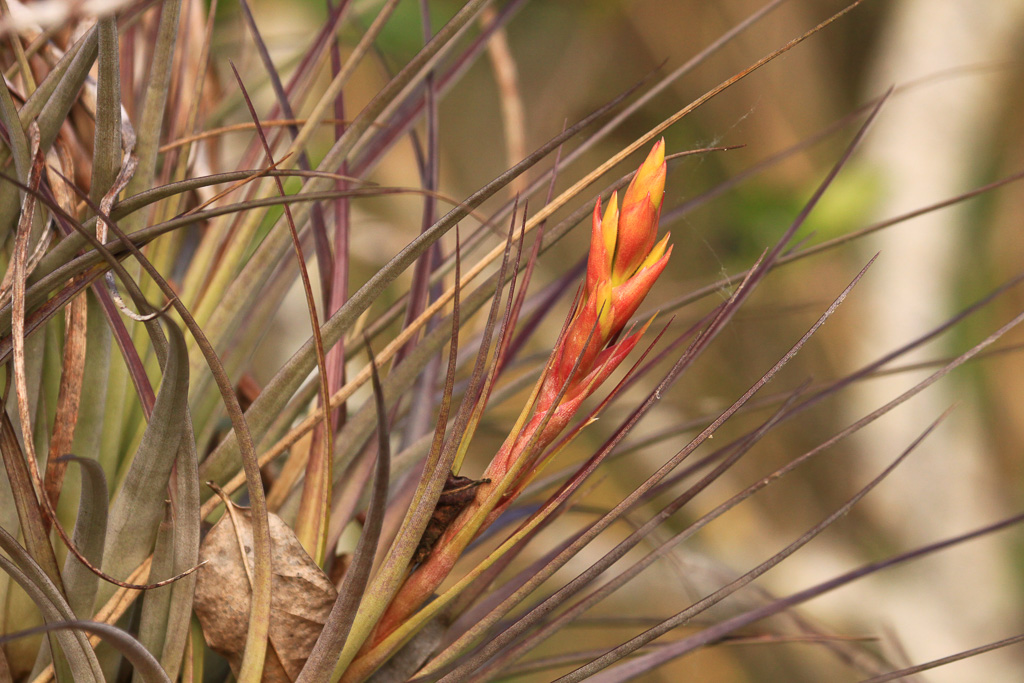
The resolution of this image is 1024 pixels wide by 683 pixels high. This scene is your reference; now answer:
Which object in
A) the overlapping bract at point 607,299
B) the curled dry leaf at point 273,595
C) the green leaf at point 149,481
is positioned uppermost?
the overlapping bract at point 607,299

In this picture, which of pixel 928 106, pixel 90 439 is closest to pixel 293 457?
pixel 90 439

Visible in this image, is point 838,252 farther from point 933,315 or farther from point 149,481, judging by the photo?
point 149,481

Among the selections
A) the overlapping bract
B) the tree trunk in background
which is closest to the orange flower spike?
the overlapping bract

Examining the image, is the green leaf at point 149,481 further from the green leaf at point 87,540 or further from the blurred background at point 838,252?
the blurred background at point 838,252

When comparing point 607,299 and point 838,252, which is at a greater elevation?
point 838,252

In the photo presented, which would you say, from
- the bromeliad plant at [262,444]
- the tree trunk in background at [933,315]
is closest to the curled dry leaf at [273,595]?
the bromeliad plant at [262,444]

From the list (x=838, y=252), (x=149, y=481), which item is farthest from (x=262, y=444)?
(x=838, y=252)
